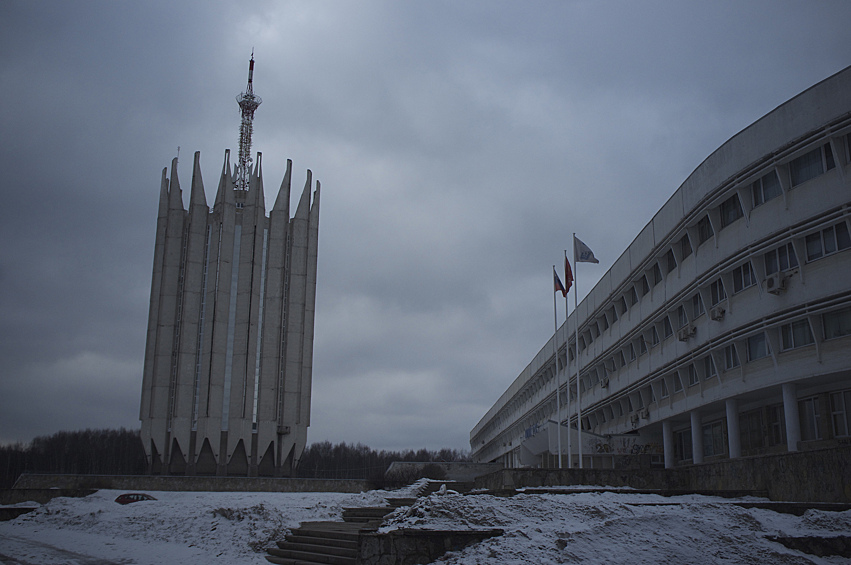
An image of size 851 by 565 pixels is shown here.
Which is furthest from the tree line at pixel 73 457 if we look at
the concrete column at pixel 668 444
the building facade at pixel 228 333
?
the concrete column at pixel 668 444

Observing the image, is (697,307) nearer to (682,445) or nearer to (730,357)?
(730,357)

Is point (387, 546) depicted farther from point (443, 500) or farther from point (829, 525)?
point (829, 525)

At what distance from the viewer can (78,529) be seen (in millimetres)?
22359

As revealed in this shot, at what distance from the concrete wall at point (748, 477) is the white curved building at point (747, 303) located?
4.70m

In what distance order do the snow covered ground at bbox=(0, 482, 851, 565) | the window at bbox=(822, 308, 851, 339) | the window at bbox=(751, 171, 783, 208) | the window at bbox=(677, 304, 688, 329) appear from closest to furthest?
the snow covered ground at bbox=(0, 482, 851, 565)
the window at bbox=(822, 308, 851, 339)
the window at bbox=(751, 171, 783, 208)
the window at bbox=(677, 304, 688, 329)

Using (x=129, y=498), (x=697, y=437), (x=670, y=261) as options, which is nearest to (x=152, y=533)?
(x=129, y=498)

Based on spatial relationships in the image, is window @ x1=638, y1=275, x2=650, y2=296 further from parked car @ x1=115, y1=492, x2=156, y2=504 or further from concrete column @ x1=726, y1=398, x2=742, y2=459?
parked car @ x1=115, y1=492, x2=156, y2=504

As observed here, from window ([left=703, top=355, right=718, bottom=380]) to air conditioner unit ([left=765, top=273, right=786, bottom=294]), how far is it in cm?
526

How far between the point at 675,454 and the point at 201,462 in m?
37.4

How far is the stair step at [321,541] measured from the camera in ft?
46.2

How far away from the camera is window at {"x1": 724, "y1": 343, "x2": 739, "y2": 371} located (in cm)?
2495

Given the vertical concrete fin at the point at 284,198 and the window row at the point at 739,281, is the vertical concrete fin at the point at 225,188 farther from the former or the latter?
the window row at the point at 739,281

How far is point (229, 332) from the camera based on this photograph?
187 feet

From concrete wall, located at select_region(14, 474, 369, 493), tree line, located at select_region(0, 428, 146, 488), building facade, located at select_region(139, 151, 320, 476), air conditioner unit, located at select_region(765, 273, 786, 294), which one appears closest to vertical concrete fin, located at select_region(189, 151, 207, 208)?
building facade, located at select_region(139, 151, 320, 476)
